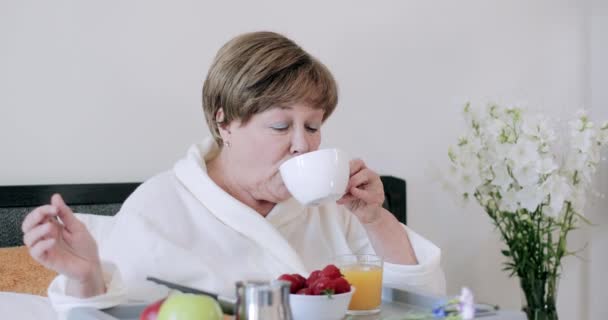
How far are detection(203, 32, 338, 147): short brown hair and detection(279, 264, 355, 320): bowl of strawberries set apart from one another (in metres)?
0.48

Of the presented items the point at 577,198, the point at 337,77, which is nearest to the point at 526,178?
the point at 577,198

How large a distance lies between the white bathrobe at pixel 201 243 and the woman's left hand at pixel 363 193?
4.1 inches

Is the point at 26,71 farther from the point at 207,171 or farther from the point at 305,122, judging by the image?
the point at 305,122

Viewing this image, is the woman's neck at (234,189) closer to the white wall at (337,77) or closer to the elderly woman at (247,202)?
the elderly woman at (247,202)

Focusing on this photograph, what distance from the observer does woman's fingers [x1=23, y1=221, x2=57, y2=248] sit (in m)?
1.09

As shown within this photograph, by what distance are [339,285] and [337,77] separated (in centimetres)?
134

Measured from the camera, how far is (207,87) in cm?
162

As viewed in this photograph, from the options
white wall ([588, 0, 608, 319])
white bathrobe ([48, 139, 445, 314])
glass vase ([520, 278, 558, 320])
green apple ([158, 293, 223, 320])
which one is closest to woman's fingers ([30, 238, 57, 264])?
green apple ([158, 293, 223, 320])

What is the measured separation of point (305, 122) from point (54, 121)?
73cm

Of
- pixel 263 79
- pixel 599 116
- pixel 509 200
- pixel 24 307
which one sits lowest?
pixel 24 307

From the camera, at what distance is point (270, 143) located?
151 centimetres

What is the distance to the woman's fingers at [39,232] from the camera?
1088 mm

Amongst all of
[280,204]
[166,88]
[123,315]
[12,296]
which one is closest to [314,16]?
[166,88]

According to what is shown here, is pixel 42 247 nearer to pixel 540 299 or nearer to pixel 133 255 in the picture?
pixel 133 255
